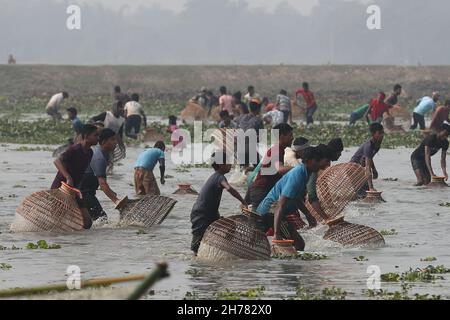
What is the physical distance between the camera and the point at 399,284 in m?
14.6

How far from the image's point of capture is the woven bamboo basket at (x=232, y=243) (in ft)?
52.9

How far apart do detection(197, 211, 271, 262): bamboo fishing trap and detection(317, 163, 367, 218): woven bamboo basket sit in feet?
14.3

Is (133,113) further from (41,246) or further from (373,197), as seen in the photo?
(41,246)

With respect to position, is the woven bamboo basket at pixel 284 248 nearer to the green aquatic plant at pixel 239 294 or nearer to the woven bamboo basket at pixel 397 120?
the green aquatic plant at pixel 239 294

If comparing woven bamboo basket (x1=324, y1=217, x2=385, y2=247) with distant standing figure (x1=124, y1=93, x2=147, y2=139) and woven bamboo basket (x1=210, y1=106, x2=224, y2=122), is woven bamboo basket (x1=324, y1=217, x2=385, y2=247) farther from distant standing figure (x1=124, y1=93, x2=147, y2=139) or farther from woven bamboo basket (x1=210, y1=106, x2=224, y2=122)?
woven bamboo basket (x1=210, y1=106, x2=224, y2=122)

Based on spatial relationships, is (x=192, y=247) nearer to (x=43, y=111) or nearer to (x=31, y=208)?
(x=31, y=208)

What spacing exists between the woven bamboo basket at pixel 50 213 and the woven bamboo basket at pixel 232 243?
133 inches

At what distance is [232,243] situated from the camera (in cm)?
1622

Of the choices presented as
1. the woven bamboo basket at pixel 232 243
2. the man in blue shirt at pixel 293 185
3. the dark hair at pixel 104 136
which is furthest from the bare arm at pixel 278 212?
the dark hair at pixel 104 136

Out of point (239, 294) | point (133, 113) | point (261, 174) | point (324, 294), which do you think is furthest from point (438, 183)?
point (239, 294)

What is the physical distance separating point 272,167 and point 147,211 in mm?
3425

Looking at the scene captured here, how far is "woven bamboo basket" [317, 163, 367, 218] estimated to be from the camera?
68.3ft

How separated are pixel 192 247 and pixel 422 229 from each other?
5.23 meters
